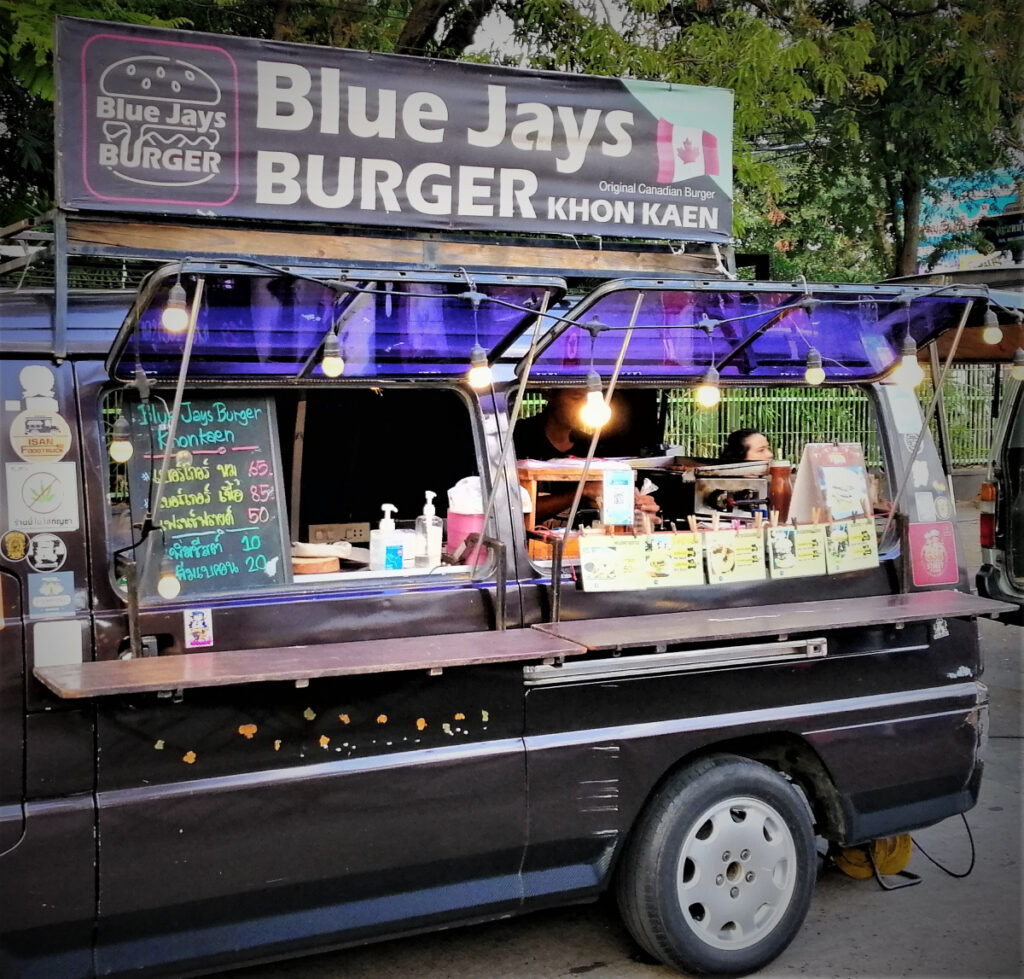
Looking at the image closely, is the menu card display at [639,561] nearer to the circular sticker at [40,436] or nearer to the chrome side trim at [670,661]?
the chrome side trim at [670,661]

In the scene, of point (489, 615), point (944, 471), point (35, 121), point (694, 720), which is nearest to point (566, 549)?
point (489, 615)

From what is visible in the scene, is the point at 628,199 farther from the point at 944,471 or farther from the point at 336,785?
the point at 336,785

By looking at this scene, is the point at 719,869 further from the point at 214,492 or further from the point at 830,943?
the point at 214,492

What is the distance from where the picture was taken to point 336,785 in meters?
3.33

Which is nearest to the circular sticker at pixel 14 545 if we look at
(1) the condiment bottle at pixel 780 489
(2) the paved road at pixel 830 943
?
(2) the paved road at pixel 830 943

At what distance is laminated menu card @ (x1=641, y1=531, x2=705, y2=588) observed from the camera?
3.98 meters

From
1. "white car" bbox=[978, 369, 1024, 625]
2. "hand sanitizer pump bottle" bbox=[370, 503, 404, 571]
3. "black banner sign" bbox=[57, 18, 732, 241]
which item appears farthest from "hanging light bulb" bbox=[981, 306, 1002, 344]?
"white car" bbox=[978, 369, 1024, 625]

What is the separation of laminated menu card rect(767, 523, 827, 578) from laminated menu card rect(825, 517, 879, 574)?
4 cm

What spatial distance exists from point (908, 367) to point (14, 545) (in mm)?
3259

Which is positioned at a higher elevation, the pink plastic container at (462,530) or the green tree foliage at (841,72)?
the green tree foliage at (841,72)

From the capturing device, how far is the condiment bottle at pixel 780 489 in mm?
4867

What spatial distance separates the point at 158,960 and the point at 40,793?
60 cm

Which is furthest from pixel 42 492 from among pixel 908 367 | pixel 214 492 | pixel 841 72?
pixel 841 72

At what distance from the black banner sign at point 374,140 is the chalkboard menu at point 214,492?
0.80 metres
